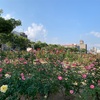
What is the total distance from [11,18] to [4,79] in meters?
9.69

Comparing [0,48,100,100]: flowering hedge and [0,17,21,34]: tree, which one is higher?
[0,17,21,34]: tree

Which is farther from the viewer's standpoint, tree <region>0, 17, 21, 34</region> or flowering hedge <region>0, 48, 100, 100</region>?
tree <region>0, 17, 21, 34</region>

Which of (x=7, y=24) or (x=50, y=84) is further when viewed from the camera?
(x=7, y=24)

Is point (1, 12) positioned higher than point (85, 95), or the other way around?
point (1, 12)

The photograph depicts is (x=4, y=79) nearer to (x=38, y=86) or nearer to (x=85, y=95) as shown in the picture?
(x=38, y=86)

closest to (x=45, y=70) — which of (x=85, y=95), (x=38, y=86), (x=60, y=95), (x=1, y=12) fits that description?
(x=60, y=95)

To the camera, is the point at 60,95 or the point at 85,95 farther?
the point at 60,95

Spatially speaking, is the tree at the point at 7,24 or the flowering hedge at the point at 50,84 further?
→ the tree at the point at 7,24

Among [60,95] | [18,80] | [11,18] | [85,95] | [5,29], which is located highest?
[11,18]

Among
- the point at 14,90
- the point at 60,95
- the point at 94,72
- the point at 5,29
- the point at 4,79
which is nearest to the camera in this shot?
the point at 14,90

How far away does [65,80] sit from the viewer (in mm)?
2373

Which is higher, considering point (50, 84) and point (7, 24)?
point (7, 24)

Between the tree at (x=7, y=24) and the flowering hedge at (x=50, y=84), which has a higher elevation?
the tree at (x=7, y=24)

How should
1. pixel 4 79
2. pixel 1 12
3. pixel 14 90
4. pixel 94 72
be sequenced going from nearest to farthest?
pixel 14 90 < pixel 4 79 < pixel 94 72 < pixel 1 12
